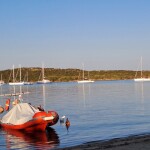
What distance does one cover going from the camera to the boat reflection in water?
78.2 feet

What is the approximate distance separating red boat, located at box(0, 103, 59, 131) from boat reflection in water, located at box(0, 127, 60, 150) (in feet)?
1.92

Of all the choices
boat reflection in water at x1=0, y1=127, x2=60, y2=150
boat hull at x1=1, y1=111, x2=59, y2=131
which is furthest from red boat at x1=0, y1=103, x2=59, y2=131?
boat reflection in water at x1=0, y1=127, x2=60, y2=150

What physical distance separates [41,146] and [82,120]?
45.6 ft

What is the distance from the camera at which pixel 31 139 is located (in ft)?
88.3

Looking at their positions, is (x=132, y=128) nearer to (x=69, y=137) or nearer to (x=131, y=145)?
(x=69, y=137)

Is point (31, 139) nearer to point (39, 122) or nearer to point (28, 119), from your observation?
point (39, 122)

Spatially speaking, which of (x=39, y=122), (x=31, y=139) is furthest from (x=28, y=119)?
(x=31, y=139)

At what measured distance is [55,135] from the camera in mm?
28125

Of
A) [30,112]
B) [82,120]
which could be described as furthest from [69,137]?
[82,120]

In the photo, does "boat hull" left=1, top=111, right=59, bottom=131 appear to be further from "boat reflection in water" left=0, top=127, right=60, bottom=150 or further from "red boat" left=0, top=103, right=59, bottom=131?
"boat reflection in water" left=0, top=127, right=60, bottom=150

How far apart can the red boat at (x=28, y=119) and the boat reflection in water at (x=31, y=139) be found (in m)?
0.58

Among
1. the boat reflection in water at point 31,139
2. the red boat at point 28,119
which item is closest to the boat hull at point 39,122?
the red boat at point 28,119

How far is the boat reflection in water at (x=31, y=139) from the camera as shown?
2383 centimetres

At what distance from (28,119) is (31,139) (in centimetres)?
416
